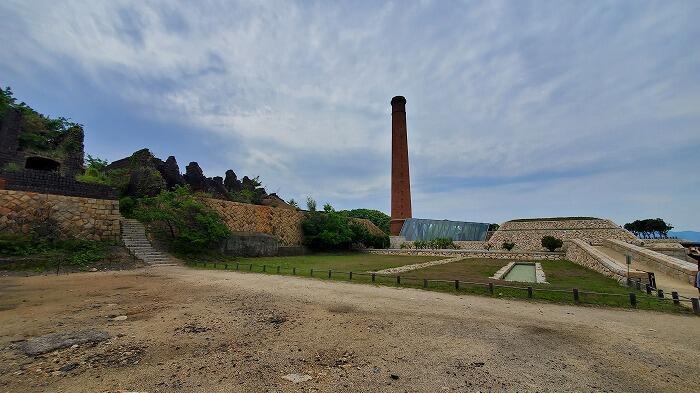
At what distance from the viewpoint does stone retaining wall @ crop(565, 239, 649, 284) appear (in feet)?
39.4

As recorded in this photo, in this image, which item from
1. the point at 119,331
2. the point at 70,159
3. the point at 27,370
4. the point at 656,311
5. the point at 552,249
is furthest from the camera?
the point at 552,249

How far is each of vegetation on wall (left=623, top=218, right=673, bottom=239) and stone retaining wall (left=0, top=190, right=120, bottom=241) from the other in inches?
2860

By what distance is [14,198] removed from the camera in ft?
46.6

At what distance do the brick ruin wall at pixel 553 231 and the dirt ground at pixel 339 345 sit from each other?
35576 mm

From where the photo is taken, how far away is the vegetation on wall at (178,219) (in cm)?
1978

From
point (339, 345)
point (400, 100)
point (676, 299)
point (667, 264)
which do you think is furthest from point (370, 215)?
point (339, 345)

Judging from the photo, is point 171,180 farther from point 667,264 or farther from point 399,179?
point 667,264

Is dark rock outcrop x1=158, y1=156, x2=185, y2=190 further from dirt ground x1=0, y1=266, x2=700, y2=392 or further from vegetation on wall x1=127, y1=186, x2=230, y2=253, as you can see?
dirt ground x1=0, y1=266, x2=700, y2=392

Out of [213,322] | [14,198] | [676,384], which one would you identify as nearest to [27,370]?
[213,322]

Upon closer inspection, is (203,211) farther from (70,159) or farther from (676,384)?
(676,384)

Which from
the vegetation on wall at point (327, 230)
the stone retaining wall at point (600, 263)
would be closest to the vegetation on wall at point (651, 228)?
the stone retaining wall at point (600, 263)

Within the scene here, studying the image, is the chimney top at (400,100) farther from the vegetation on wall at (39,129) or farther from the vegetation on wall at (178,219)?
the vegetation on wall at (39,129)

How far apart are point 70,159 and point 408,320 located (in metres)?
28.9

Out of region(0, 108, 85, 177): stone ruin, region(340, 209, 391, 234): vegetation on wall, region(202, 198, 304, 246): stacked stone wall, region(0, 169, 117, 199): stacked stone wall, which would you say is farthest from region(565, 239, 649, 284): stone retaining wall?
region(340, 209, 391, 234): vegetation on wall
